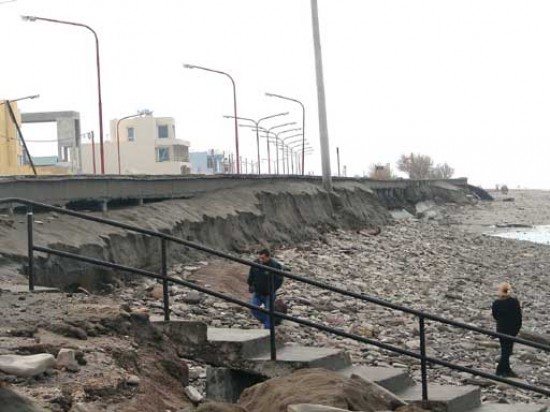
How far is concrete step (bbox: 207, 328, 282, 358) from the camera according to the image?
783 centimetres

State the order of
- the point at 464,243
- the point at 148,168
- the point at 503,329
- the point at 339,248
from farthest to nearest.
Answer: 1. the point at 148,168
2. the point at 464,243
3. the point at 339,248
4. the point at 503,329

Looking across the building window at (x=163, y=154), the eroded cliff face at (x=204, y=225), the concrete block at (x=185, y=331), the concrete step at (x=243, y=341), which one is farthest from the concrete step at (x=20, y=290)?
the building window at (x=163, y=154)

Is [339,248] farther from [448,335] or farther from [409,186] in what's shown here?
[409,186]

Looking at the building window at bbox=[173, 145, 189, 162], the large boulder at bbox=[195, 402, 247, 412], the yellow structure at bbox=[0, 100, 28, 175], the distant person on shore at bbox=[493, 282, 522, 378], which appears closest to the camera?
the large boulder at bbox=[195, 402, 247, 412]

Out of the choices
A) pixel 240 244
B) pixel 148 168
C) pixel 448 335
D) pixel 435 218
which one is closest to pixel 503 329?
pixel 448 335

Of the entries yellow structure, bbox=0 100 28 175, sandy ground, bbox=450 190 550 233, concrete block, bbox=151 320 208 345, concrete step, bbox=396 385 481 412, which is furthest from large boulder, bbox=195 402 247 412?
sandy ground, bbox=450 190 550 233

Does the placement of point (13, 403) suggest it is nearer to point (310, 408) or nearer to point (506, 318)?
point (310, 408)

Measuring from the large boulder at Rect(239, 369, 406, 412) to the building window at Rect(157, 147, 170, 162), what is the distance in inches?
3495

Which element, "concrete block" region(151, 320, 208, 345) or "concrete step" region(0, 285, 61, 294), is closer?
"concrete block" region(151, 320, 208, 345)

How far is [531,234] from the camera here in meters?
45.9

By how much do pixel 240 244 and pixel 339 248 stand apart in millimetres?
5435

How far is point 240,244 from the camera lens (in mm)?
21844

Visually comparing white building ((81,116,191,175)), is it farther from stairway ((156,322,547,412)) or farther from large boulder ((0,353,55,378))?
large boulder ((0,353,55,378))

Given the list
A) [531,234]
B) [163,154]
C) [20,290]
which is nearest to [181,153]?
[163,154]
